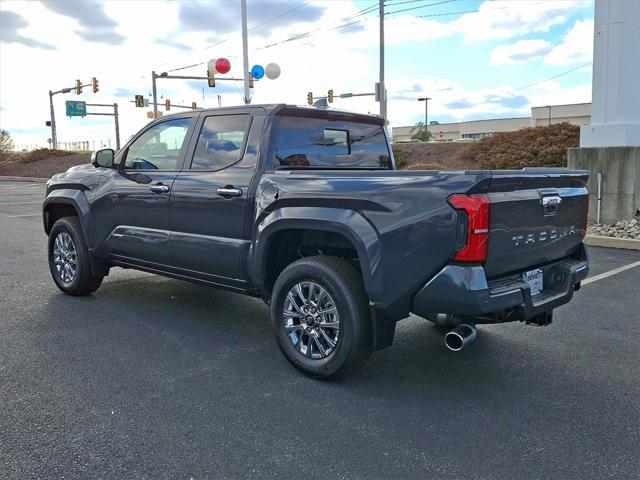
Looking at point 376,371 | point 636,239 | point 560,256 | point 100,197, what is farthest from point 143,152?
point 636,239

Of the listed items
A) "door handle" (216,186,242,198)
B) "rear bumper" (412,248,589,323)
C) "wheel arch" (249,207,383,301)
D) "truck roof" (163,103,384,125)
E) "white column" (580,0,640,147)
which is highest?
"white column" (580,0,640,147)

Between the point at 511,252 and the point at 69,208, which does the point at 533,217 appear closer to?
the point at 511,252

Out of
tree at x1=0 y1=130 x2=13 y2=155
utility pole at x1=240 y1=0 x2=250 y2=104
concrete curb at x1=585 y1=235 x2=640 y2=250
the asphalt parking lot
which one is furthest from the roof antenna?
tree at x1=0 y1=130 x2=13 y2=155

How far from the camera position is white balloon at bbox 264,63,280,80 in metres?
23.5

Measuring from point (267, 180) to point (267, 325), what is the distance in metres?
1.56

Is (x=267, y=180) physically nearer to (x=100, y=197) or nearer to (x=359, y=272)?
(x=359, y=272)

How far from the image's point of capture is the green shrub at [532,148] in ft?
59.6

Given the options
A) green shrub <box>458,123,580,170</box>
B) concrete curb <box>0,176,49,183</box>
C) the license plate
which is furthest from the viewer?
concrete curb <box>0,176,49,183</box>

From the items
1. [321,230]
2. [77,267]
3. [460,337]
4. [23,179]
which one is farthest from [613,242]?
[23,179]

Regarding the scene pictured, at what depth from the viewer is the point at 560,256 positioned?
163 inches

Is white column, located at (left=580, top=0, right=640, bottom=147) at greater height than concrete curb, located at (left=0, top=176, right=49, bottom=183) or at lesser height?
greater

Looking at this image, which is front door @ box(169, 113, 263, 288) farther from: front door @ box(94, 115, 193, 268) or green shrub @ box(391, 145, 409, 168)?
green shrub @ box(391, 145, 409, 168)

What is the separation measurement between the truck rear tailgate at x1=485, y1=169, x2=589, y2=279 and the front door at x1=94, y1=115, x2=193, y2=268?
2.85 m

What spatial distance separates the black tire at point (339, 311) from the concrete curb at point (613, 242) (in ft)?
22.8
